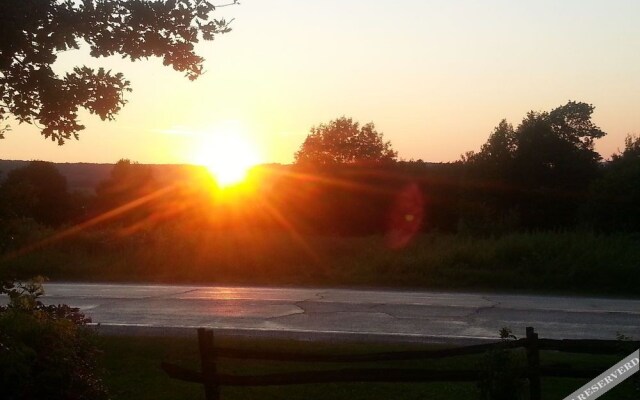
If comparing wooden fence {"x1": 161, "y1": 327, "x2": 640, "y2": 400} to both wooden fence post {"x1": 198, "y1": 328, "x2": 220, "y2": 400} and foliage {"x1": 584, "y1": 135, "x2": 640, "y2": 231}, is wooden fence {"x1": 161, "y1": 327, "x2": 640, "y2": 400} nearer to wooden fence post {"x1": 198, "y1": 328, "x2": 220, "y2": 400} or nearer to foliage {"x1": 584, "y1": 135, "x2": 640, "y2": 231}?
wooden fence post {"x1": 198, "y1": 328, "x2": 220, "y2": 400}

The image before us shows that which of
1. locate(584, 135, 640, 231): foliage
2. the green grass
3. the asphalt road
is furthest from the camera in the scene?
locate(584, 135, 640, 231): foliage

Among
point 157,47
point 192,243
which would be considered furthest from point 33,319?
point 192,243

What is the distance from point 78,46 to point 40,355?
2427 millimetres

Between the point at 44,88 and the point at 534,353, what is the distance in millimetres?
4975

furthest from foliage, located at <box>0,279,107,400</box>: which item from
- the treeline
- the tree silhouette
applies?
the tree silhouette

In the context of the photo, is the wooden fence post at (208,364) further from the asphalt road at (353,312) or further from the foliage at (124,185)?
the foliage at (124,185)

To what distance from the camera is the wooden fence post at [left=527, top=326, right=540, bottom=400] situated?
7.51 m

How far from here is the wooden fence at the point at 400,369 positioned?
7588 mm

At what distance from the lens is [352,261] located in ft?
88.7

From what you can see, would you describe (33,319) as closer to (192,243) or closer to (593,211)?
(192,243)

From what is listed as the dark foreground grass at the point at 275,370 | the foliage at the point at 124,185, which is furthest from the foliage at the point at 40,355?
the foliage at the point at 124,185

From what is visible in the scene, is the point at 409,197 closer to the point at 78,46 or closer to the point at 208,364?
the point at 208,364

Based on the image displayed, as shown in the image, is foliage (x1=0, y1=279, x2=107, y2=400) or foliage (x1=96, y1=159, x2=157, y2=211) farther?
foliage (x1=96, y1=159, x2=157, y2=211)

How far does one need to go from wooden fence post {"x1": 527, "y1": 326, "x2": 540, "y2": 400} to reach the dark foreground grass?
1.10 feet
